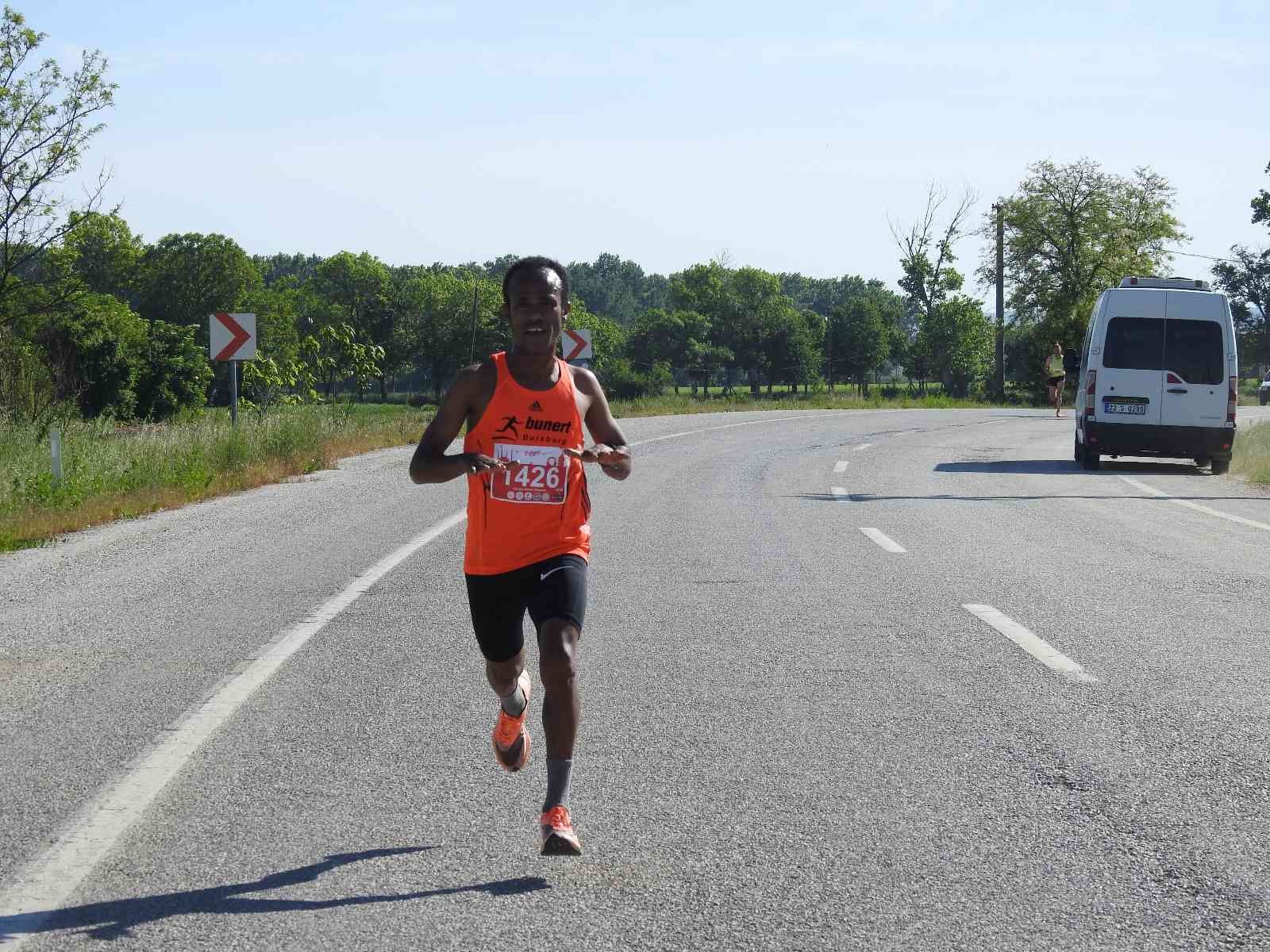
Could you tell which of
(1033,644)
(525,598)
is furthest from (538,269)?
(1033,644)

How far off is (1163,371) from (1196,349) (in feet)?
1.74

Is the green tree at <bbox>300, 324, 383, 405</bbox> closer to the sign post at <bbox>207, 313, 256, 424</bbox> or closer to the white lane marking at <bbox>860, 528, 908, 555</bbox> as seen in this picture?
the sign post at <bbox>207, 313, 256, 424</bbox>

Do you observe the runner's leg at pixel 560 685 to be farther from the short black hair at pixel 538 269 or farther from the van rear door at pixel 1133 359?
the van rear door at pixel 1133 359

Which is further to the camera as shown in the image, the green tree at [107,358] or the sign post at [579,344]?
the green tree at [107,358]

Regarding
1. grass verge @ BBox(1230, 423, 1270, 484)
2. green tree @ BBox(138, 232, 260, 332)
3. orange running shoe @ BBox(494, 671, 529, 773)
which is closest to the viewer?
orange running shoe @ BBox(494, 671, 529, 773)

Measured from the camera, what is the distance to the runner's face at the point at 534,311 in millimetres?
4113

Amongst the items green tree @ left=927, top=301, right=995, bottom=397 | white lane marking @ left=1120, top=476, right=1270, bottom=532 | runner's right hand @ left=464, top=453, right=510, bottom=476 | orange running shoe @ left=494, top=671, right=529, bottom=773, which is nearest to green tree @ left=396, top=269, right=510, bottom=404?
green tree @ left=927, top=301, right=995, bottom=397

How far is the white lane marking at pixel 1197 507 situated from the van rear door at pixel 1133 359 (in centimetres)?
120

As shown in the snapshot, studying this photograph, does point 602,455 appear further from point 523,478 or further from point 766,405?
point 766,405

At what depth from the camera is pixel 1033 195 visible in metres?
66.8

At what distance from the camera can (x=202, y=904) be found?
3.60 metres

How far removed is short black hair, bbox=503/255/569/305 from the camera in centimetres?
419

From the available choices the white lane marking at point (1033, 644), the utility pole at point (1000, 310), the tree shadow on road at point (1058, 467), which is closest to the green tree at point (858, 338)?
the utility pole at point (1000, 310)

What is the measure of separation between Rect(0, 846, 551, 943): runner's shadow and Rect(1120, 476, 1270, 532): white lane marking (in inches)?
427
